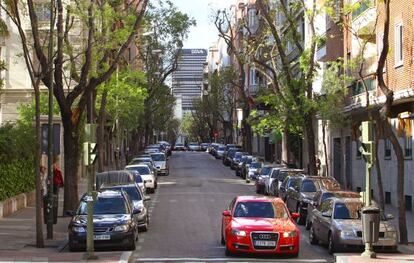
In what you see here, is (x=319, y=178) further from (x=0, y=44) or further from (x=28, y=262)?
(x=0, y=44)

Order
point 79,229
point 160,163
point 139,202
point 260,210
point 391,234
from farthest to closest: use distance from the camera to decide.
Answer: point 160,163, point 139,202, point 79,229, point 260,210, point 391,234

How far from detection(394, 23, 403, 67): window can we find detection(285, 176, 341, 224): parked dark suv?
5.29m

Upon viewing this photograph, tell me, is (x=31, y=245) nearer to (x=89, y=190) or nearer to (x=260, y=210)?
(x=89, y=190)

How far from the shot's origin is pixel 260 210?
19.0m

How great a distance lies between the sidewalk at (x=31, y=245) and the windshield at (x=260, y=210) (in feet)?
9.93

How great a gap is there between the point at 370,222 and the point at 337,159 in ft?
93.9

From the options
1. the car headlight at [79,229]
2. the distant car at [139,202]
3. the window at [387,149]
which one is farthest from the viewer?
the window at [387,149]

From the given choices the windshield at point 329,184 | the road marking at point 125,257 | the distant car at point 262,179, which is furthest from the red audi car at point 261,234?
the distant car at point 262,179

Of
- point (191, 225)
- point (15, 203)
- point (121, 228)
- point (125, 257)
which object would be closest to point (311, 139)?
point (191, 225)

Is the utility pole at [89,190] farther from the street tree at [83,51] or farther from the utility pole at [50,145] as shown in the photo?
the street tree at [83,51]

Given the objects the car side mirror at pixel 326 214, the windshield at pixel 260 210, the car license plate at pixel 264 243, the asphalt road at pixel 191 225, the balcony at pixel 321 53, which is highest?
the balcony at pixel 321 53

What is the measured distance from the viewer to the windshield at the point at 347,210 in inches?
762

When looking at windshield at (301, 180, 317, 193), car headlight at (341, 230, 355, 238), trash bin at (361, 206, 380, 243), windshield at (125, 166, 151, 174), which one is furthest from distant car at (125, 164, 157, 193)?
trash bin at (361, 206, 380, 243)

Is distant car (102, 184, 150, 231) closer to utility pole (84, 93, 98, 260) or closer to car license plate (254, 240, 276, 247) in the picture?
utility pole (84, 93, 98, 260)
